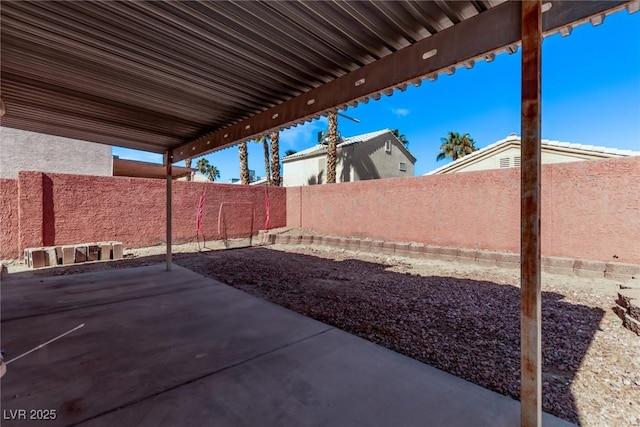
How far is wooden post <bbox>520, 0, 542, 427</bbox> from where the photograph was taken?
1671 millimetres

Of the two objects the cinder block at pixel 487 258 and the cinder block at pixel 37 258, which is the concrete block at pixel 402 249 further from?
the cinder block at pixel 37 258

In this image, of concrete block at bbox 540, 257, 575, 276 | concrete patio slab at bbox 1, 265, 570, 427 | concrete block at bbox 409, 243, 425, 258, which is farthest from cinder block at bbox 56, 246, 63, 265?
concrete block at bbox 540, 257, 575, 276

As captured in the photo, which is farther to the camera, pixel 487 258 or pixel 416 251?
pixel 416 251

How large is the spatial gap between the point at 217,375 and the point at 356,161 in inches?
661

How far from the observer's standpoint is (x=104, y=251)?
25.8ft

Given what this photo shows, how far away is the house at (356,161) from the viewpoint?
18.2 m

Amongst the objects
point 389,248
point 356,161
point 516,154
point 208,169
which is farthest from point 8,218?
Result: point 208,169

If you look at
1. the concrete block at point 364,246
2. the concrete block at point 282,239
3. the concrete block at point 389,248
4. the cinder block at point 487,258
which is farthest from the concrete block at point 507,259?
the concrete block at point 282,239

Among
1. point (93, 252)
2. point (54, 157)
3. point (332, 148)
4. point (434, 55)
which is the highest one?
point (332, 148)

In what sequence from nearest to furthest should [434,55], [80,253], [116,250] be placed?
[434,55] < [80,253] < [116,250]

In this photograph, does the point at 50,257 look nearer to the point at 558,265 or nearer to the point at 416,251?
the point at 416,251

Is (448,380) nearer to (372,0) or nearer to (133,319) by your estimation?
(372,0)

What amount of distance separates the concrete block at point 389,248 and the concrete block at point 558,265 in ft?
12.6

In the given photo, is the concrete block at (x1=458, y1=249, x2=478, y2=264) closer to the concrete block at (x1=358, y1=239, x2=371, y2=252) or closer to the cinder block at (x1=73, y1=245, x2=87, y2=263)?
the concrete block at (x1=358, y1=239, x2=371, y2=252)
